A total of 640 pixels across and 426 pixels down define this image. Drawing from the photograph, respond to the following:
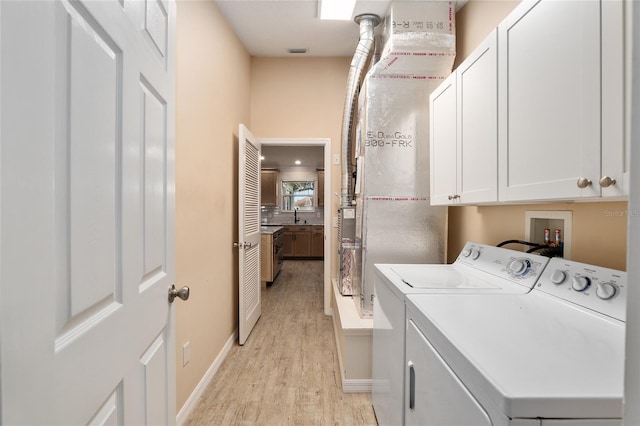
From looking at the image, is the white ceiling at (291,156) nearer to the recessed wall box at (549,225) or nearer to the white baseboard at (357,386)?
the white baseboard at (357,386)

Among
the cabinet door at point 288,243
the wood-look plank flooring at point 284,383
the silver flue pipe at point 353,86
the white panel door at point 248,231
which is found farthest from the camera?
the cabinet door at point 288,243

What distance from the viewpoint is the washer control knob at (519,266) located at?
1227 mm

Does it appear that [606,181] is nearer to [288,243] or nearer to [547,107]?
[547,107]

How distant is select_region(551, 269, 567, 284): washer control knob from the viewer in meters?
1.05

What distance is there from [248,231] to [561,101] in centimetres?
236

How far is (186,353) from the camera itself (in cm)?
171

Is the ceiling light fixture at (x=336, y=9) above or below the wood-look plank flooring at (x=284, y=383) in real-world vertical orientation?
above

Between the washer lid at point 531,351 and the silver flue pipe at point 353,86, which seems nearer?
the washer lid at point 531,351

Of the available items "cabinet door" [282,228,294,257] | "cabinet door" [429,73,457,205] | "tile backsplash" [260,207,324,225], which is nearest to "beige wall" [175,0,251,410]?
"cabinet door" [429,73,457,205]

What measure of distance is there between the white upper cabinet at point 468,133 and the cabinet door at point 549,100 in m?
0.06

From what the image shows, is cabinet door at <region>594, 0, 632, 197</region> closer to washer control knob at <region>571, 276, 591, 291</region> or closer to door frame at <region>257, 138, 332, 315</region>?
washer control knob at <region>571, 276, 591, 291</region>

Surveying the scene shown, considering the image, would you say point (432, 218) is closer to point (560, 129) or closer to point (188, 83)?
point (560, 129)

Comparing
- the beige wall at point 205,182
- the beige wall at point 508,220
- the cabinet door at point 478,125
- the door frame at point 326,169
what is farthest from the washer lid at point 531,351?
the door frame at point 326,169

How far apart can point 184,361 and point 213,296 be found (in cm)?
52
